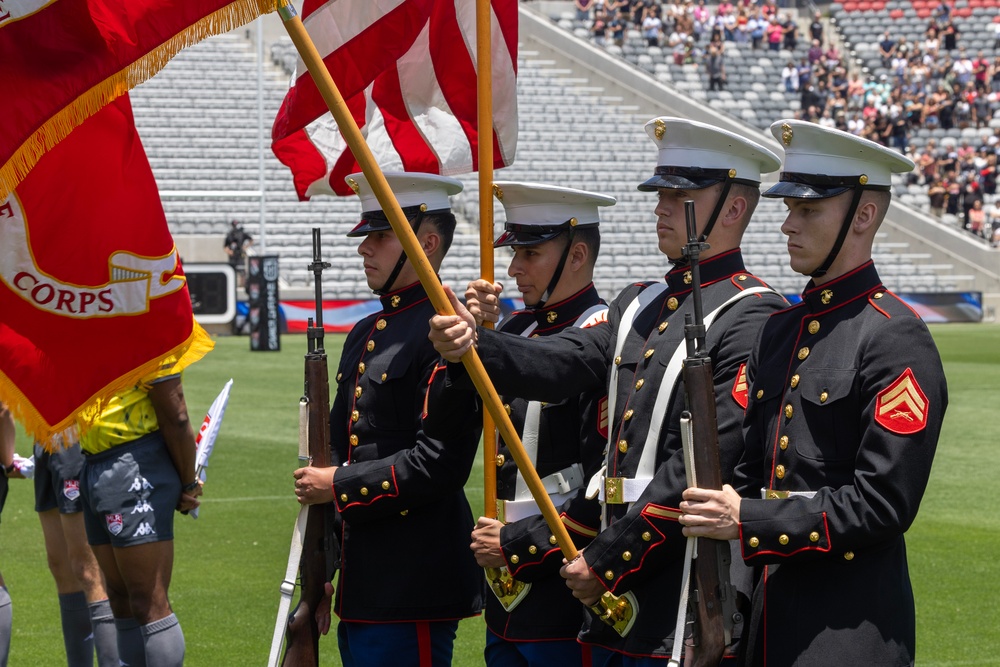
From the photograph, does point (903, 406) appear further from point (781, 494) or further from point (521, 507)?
point (521, 507)

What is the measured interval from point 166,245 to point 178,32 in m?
1.27

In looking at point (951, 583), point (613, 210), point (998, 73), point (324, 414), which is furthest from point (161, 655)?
point (998, 73)

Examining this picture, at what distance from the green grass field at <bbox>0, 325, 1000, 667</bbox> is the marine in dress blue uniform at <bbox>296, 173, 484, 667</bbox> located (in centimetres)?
8

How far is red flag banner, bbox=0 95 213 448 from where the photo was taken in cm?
449

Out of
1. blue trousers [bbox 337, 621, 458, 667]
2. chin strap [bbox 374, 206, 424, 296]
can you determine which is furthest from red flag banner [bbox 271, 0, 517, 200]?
blue trousers [bbox 337, 621, 458, 667]

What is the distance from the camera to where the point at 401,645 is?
4.53 meters

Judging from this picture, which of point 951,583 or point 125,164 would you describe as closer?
point 125,164

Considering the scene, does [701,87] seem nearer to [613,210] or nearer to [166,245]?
[613,210]

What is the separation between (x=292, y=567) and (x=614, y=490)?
1159 millimetres

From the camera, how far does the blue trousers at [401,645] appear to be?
4516 millimetres

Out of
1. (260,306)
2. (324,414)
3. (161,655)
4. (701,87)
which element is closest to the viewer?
(324,414)

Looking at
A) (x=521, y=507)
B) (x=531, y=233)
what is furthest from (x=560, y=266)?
(x=521, y=507)

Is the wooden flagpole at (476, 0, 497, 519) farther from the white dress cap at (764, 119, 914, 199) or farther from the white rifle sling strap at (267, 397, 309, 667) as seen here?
the white dress cap at (764, 119, 914, 199)

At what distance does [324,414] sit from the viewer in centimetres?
452
